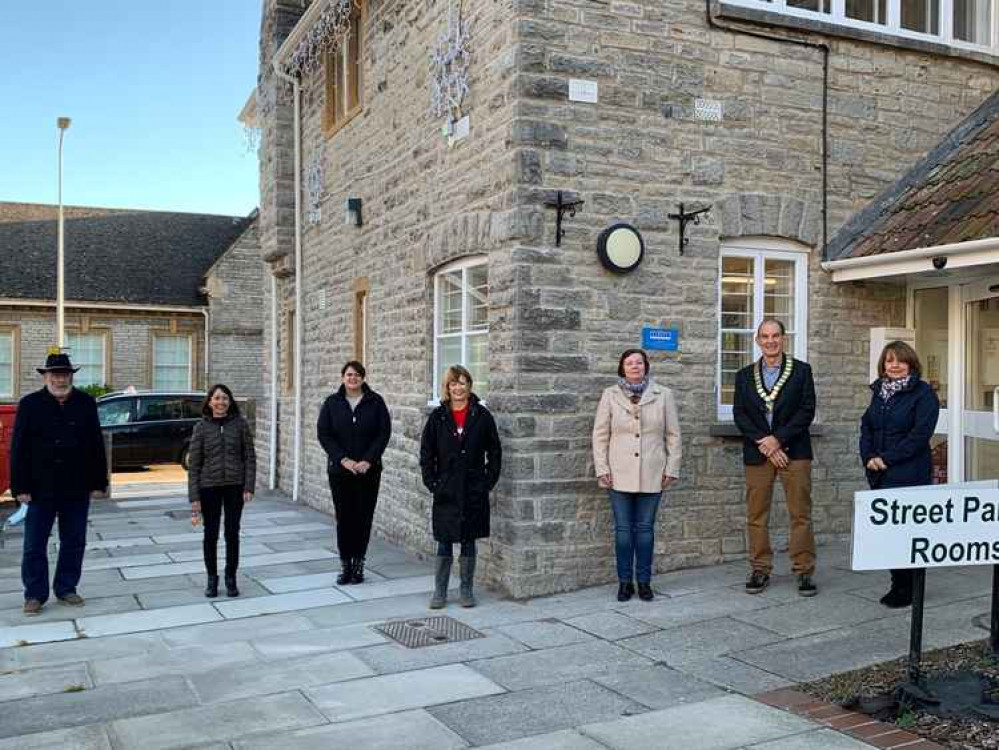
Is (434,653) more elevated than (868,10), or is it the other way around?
(868,10)

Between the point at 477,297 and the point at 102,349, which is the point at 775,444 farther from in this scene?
the point at 102,349

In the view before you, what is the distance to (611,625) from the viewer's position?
265 inches

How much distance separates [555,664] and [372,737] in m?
1.48

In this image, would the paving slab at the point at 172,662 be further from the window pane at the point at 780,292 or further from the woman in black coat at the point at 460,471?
the window pane at the point at 780,292

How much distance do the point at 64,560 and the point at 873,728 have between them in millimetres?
5885

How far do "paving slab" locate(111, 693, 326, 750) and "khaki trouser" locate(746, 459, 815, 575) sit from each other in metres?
3.57

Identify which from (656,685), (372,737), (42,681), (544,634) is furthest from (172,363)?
(372,737)

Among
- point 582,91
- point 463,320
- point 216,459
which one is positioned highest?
point 582,91

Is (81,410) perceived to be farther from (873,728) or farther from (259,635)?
(873,728)

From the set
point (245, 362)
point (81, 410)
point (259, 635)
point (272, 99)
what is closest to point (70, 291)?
point (245, 362)

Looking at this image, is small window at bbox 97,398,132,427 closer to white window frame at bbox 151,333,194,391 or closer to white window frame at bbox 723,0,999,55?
white window frame at bbox 151,333,194,391

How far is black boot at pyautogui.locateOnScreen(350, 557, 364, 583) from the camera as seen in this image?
838cm

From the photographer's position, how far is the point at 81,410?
7.74 m

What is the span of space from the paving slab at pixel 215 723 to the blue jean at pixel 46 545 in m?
2.87
